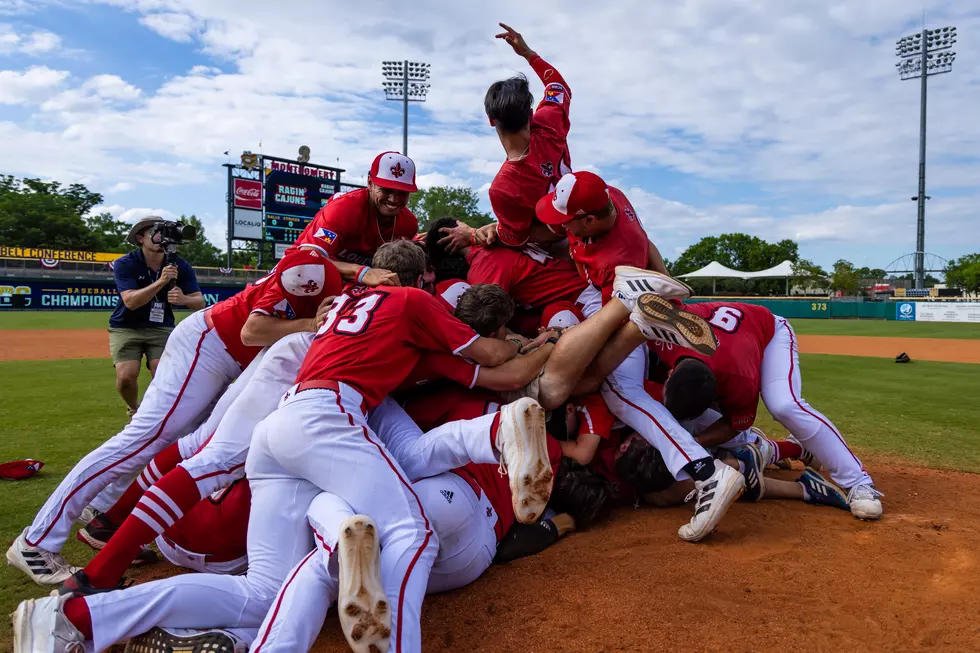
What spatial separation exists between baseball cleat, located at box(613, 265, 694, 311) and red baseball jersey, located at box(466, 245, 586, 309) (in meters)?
1.04

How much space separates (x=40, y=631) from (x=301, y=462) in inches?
39.2

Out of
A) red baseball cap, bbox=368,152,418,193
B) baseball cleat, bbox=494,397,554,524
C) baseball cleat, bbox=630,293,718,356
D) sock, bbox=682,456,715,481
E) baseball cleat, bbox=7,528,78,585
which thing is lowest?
baseball cleat, bbox=7,528,78,585

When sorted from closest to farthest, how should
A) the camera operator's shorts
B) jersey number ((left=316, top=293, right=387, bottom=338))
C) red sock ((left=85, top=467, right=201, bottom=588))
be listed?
1. red sock ((left=85, top=467, right=201, bottom=588))
2. jersey number ((left=316, top=293, right=387, bottom=338))
3. the camera operator's shorts

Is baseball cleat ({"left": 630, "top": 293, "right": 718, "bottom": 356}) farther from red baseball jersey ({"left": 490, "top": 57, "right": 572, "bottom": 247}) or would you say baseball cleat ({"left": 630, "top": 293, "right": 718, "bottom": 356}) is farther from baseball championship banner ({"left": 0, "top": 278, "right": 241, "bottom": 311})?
baseball championship banner ({"left": 0, "top": 278, "right": 241, "bottom": 311})

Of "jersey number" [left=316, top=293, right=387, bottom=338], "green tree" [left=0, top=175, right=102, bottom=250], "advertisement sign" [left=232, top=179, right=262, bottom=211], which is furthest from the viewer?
"green tree" [left=0, top=175, right=102, bottom=250]

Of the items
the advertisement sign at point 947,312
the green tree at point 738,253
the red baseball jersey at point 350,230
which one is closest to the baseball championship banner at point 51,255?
the red baseball jersey at point 350,230

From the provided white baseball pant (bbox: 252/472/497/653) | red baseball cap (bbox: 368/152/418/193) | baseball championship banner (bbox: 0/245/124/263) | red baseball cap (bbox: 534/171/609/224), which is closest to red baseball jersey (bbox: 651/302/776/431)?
red baseball cap (bbox: 534/171/609/224)

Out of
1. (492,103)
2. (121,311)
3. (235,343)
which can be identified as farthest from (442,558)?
(121,311)

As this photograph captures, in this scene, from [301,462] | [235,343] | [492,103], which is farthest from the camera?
[492,103]

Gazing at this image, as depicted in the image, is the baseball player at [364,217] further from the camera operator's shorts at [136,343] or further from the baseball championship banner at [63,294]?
the baseball championship banner at [63,294]

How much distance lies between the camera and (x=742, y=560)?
3.31 metres

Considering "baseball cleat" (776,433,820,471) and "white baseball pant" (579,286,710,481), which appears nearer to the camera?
"white baseball pant" (579,286,710,481)

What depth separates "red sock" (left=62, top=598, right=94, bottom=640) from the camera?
225cm

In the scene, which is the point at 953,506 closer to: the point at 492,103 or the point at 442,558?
the point at 442,558
